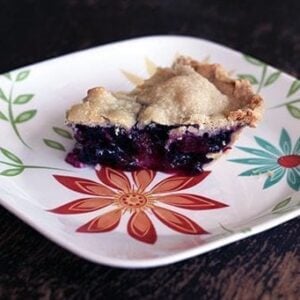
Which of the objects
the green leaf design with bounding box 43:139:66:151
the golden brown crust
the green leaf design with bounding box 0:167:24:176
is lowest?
the green leaf design with bounding box 43:139:66:151

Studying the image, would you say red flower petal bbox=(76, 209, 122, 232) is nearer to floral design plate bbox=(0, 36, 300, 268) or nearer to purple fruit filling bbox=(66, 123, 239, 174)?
floral design plate bbox=(0, 36, 300, 268)

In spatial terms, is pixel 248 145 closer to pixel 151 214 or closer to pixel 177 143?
pixel 177 143

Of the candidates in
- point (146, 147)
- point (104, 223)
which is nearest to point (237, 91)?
point (146, 147)

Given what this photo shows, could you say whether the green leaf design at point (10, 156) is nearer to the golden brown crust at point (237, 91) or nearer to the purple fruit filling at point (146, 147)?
the purple fruit filling at point (146, 147)

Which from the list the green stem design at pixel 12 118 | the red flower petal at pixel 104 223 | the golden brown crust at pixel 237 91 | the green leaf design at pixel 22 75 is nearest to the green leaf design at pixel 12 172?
the green stem design at pixel 12 118

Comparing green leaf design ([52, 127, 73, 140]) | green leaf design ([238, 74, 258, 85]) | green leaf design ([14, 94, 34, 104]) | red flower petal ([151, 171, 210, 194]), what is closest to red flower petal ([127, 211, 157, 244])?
red flower petal ([151, 171, 210, 194])

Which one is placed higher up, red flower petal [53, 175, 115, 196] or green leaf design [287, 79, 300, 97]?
green leaf design [287, 79, 300, 97]

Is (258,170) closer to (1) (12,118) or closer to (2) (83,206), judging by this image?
(2) (83,206)
